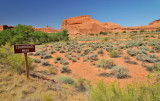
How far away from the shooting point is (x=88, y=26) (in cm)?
8744

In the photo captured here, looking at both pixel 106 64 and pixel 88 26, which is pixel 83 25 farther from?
pixel 106 64

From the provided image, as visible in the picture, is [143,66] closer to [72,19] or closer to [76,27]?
[76,27]

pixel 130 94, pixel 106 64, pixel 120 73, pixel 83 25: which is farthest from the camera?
pixel 83 25

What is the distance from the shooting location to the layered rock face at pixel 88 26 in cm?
8512

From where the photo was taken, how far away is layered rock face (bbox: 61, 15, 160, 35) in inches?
3351

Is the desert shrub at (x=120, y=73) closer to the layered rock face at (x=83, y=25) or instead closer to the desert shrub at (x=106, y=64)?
the desert shrub at (x=106, y=64)

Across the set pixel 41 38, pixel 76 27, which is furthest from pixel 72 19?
pixel 41 38

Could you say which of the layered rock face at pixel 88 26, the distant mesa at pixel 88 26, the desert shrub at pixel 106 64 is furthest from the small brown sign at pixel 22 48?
the layered rock face at pixel 88 26

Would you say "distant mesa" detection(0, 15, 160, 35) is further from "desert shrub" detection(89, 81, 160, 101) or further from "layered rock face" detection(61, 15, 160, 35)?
"desert shrub" detection(89, 81, 160, 101)

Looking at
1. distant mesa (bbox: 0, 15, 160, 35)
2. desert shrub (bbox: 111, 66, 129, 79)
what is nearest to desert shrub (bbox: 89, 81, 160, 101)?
desert shrub (bbox: 111, 66, 129, 79)

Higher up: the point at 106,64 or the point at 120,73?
the point at 106,64

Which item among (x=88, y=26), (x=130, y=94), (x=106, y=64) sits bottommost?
(x=106, y=64)

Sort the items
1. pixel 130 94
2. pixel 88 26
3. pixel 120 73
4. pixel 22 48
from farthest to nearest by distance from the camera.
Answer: pixel 88 26 < pixel 120 73 < pixel 22 48 < pixel 130 94

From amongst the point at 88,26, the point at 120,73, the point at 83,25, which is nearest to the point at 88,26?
the point at 88,26
